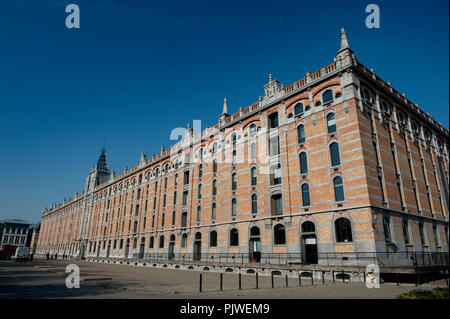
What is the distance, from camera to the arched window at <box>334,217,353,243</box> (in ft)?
71.9

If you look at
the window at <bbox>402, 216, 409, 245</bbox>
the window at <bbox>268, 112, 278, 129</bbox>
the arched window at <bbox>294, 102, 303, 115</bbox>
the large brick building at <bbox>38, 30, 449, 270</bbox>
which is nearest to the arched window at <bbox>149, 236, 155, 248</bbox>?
the large brick building at <bbox>38, 30, 449, 270</bbox>

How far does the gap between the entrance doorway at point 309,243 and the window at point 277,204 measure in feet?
10.9

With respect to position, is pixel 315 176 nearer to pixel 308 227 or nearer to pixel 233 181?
pixel 308 227

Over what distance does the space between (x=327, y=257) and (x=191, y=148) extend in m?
26.1

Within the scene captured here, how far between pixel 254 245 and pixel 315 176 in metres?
9.75

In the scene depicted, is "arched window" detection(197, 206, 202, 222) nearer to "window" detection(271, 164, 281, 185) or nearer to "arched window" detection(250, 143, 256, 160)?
"arched window" detection(250, 143, 256, 160)

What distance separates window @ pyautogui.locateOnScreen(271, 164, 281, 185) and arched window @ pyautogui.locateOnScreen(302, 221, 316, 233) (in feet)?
17.1

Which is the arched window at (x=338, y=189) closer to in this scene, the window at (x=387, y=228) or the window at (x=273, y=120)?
the window at (x=387, y=228)

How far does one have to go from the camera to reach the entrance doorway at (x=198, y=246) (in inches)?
1426

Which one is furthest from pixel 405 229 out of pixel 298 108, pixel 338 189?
pixel 298 108

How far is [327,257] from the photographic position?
22219 millimetres

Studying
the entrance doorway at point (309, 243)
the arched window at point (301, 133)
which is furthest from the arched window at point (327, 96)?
the entrance doorway at point (309, 243)
